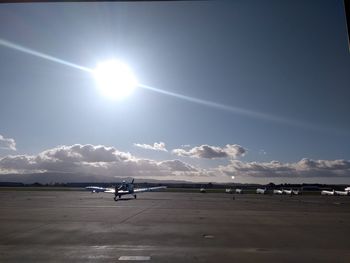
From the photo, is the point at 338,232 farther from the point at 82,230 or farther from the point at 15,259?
the point at 15,259

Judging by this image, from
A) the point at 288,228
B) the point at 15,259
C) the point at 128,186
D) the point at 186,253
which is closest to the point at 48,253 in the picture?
the point at 15,259

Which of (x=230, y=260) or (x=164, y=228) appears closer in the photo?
(x=230, y=260)

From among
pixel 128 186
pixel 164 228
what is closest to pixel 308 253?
pixel 164 228

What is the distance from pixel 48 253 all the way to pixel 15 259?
1.25 metres

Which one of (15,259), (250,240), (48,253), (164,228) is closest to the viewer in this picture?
(15,259)

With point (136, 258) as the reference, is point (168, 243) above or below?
above

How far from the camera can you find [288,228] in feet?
66.3

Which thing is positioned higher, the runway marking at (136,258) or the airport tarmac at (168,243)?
the airport tarmac at (168,243)

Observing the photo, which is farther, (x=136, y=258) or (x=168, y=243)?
(x=168, y=243)

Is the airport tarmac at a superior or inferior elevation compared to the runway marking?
superior

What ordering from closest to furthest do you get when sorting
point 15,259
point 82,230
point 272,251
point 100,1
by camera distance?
point 100,1
point 15,259
point 272,251
point 82,230

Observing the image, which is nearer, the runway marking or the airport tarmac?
the runway marking

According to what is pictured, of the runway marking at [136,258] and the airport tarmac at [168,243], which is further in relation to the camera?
A: the airport tarmac at [168,243]

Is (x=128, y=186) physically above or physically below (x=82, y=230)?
above
